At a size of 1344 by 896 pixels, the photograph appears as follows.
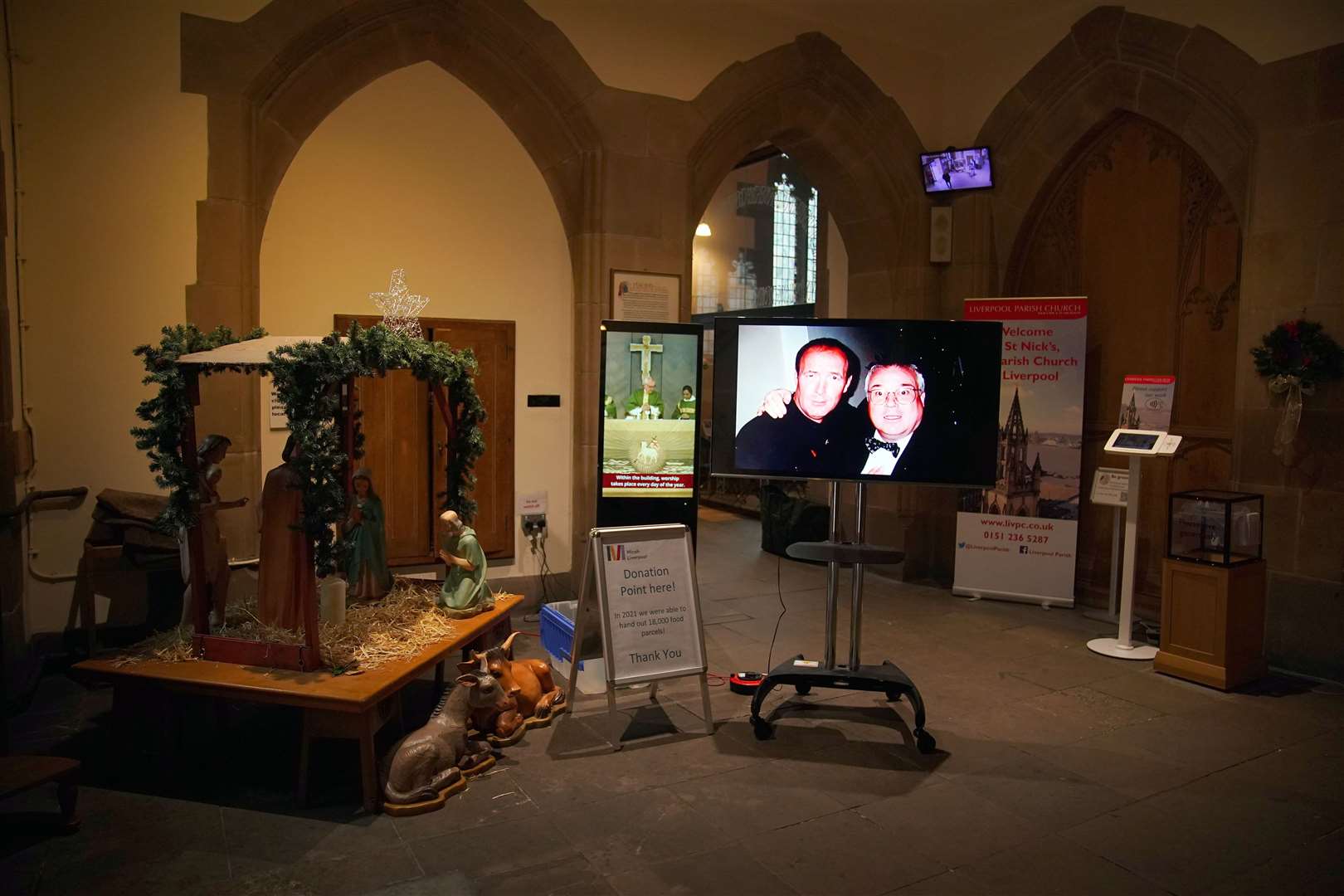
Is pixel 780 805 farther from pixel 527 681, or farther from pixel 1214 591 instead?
pixel 1214 591

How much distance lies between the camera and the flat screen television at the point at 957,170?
710 centimetres

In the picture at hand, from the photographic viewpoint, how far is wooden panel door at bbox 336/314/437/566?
19.6 ft

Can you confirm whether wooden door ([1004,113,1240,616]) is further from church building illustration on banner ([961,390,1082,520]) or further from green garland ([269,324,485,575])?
green garland ([269,324,485,575])

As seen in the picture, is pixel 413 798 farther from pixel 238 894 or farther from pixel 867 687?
pixel 867 687

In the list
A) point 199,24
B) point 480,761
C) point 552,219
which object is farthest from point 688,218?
point 480,761

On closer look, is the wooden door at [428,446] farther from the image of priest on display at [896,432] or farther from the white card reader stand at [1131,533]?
the white card reader stand at [1131,533]

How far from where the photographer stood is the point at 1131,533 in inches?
213

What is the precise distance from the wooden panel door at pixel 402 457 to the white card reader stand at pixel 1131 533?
423cm

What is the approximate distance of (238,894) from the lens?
284 centimetres

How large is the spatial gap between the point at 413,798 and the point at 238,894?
664 millimetres

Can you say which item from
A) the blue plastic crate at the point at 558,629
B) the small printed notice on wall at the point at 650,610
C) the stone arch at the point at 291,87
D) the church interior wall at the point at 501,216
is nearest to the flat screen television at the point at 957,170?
the church interior wall at the point at 501,216

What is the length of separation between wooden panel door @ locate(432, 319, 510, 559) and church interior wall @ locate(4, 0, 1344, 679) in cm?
13

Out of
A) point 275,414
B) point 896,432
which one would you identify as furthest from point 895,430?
point 275,414

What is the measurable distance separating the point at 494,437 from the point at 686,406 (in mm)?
1887
